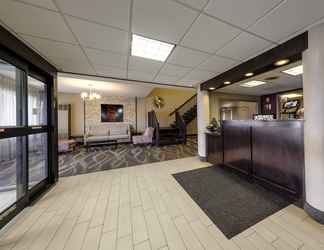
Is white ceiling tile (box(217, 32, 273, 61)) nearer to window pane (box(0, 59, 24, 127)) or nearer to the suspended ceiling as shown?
the suspended ceiling

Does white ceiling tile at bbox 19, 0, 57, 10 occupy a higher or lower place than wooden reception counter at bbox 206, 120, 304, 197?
higher

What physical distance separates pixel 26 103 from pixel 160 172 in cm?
287

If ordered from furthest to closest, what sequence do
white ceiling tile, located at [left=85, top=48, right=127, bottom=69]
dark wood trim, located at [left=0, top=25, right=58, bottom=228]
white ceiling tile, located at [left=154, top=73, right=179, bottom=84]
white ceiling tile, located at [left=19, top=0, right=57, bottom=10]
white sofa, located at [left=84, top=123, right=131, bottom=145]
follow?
white sofa, located at [left=84, top=123, right=131, bottom=145]
white ceiling tile, located at [left=154, top=73, right=179, bottom=84]
white ceiling tile, located at [left=85, top=48, right=127, bottom=69]
dark wood trim, located at [left=0, top=25, right=58, bottom=228]
white ceiling tile, located at [left=19, top=0, right=57, bottom=10]

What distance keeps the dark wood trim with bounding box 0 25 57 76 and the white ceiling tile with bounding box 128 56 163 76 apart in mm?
1531

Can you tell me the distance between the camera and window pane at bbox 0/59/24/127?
5.74 feet

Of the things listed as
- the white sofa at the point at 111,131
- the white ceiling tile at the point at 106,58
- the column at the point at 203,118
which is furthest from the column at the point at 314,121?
the white sofa at the point at 111,131

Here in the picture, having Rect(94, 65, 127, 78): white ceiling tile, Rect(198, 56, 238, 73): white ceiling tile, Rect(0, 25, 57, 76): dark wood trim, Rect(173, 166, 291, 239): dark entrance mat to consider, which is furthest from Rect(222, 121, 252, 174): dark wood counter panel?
Rect(0, 25, 57, 76): dark wood trim

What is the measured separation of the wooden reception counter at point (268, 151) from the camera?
1946 mm

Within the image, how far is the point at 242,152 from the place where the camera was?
291cm

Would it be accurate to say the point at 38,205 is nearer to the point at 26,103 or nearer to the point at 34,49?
the point at 26,103

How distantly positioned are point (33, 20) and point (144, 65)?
1700 mm

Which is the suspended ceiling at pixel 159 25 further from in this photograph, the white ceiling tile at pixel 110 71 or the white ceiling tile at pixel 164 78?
the white ceiling tile at pixel 164 78

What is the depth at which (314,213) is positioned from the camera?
1.62 metres

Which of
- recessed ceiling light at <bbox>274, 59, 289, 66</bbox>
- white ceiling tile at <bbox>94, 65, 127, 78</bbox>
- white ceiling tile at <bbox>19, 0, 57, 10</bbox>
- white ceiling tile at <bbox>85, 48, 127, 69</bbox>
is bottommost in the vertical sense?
recessed ceiling light at <bbox>274, 59, 289, 66</bbox>
